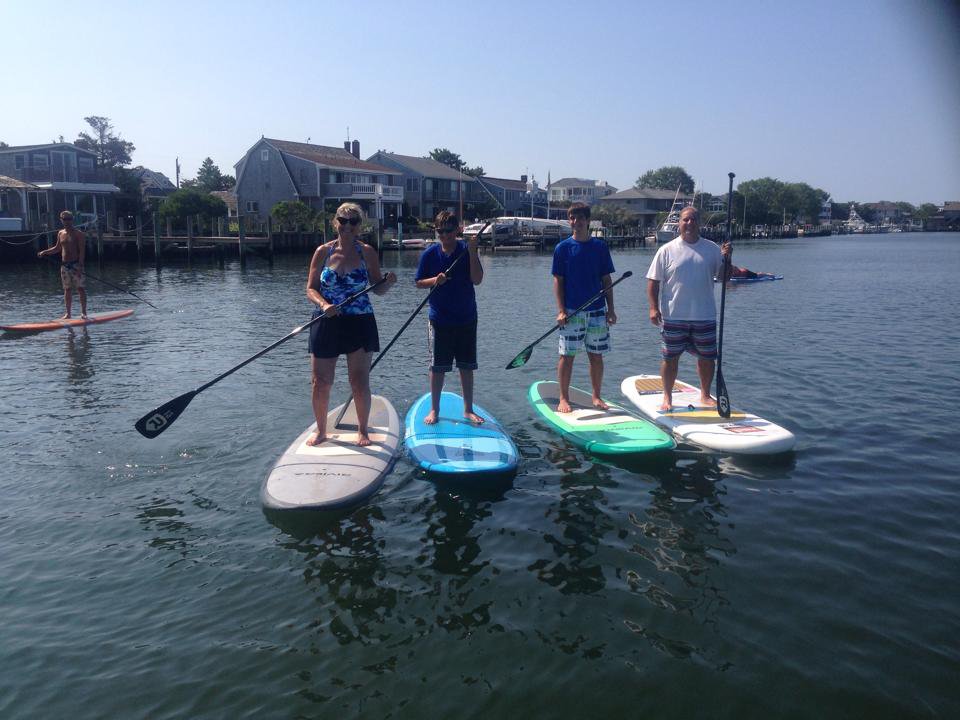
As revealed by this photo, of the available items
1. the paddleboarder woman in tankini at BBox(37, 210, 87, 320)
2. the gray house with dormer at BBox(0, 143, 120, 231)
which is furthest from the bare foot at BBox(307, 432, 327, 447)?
the gray house with dormer at BBox(0, 143, 120, 231)

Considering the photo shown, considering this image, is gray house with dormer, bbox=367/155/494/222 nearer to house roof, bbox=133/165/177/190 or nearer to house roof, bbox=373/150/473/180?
house roof, bbox=373/150/473/180

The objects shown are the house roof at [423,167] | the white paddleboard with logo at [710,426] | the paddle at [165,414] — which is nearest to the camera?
the paddle at [165,414]

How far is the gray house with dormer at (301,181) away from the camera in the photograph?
58781 mm

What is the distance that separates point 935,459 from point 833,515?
89.3 inches

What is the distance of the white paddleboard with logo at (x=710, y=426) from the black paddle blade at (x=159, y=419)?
4927 mm

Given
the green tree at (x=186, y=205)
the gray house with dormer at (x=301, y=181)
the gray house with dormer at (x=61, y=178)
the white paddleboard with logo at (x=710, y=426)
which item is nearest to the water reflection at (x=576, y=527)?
the white paddleboard with logo at (x=710, y=426)

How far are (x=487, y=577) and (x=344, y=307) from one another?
277 cm

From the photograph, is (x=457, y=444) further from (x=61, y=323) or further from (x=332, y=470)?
(x=61, y=323)

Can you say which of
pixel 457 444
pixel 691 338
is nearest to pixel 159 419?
pixel 457 444

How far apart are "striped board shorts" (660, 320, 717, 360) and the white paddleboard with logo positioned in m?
0.67

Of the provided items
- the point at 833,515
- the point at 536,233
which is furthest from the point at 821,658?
the point at 536,233

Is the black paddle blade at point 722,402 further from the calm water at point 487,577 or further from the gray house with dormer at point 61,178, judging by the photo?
the gray house with dormer at point 61,178

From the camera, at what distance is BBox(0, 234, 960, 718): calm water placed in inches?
153

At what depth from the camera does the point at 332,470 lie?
20.6 feet
